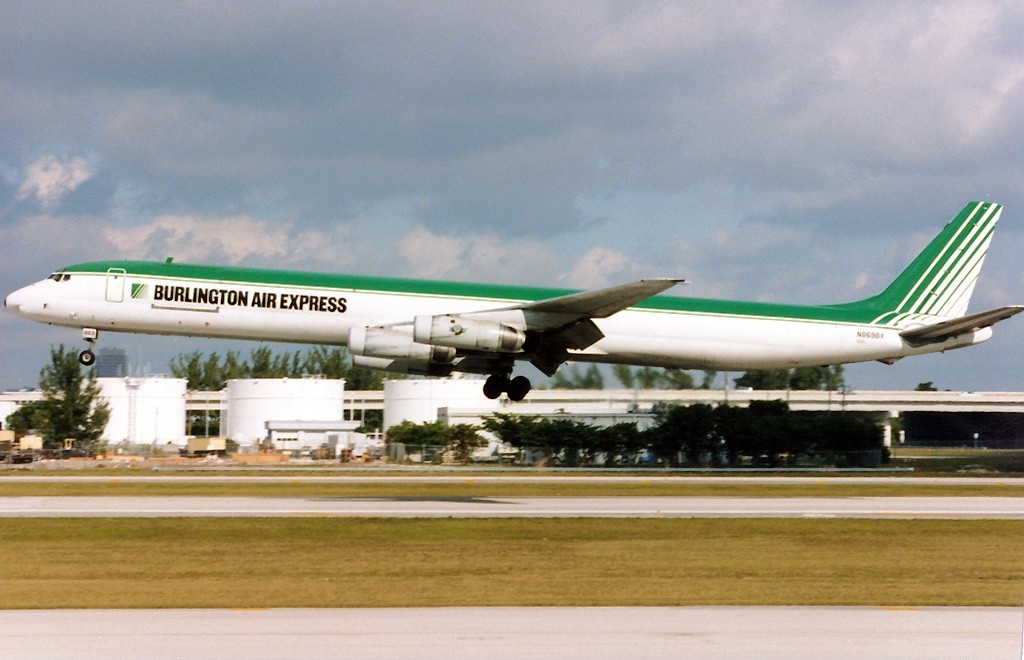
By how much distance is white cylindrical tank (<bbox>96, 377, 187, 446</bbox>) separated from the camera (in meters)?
79.7

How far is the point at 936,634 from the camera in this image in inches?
483

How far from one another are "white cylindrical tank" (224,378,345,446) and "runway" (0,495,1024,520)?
48.3 m

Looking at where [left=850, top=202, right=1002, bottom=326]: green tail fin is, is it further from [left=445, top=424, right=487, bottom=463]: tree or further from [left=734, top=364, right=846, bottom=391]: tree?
[left=445, top=424, right=487, bottom=463]: tree

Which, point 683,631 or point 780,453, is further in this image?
point 780,453

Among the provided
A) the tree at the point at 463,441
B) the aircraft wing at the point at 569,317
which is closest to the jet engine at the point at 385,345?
the aircraft wing at the point at 569,317

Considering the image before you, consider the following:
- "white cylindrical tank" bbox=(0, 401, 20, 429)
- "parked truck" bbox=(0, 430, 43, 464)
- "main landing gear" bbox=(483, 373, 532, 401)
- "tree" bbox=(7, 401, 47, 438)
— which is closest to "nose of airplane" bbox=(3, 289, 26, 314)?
"main landing gear" bbox=(483, 373, 532, 401)

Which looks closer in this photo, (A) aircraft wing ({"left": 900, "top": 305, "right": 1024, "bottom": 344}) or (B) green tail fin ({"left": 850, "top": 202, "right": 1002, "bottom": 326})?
(A) aircraft wing ({"left": 900, "top": 305, "right": 1024, "bottom": 344})

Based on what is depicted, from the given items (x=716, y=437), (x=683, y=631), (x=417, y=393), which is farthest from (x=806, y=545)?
(x=417, y=393)

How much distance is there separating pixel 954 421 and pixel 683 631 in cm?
7471

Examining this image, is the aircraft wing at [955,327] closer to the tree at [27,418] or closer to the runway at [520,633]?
the runway at [520,633]

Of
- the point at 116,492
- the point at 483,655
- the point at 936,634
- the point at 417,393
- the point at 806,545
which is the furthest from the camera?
the point at 417,393

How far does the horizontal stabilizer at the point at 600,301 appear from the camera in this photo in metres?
33.4

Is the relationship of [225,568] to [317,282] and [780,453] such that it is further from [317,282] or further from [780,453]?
[780,453]

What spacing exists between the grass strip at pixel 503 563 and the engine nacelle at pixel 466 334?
901 cm
